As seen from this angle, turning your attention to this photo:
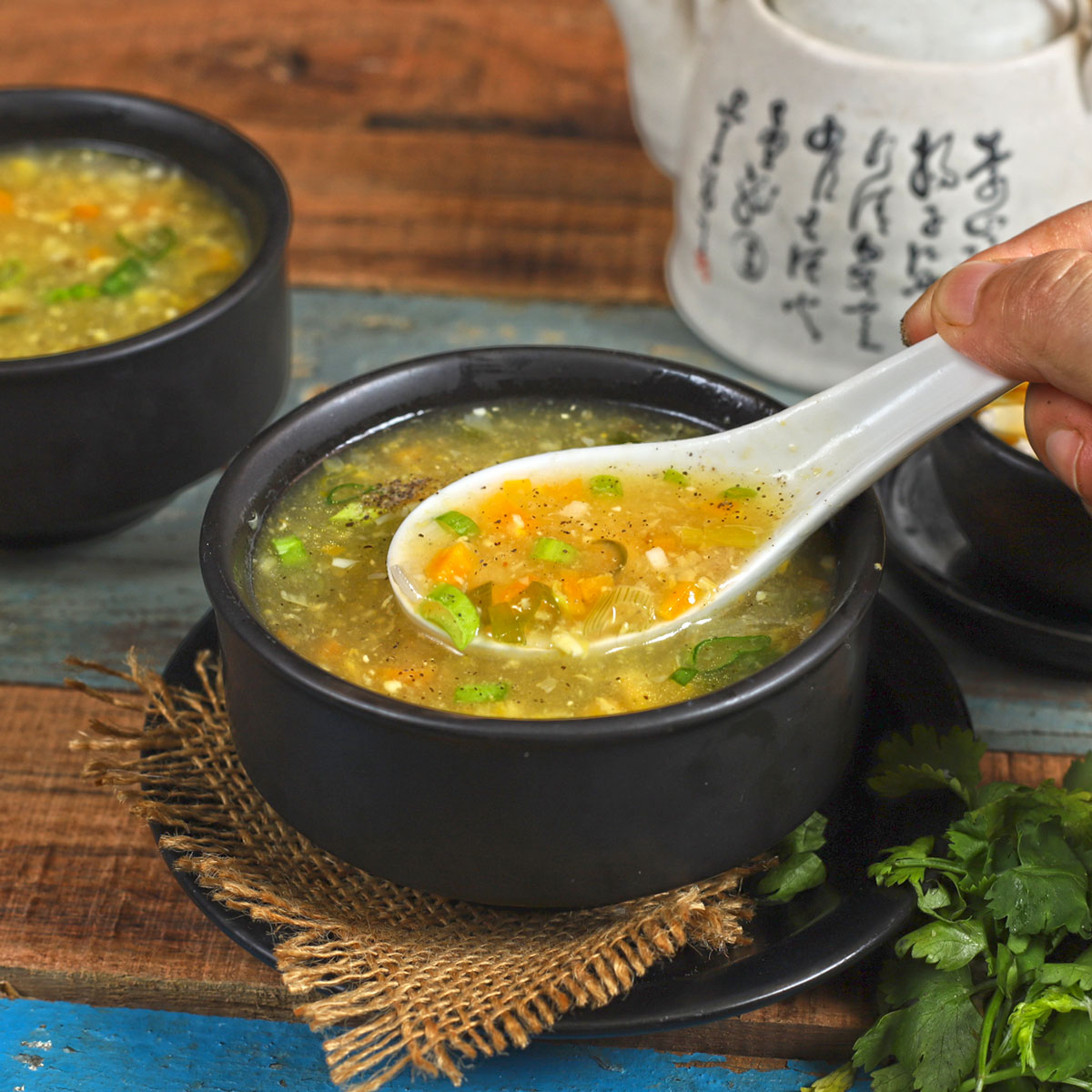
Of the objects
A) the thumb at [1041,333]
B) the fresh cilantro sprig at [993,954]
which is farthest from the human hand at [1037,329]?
the fresh cilantro sprig at [993,954]

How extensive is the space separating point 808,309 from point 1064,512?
0.71 metres

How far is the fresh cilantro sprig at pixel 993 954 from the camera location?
4.23ft

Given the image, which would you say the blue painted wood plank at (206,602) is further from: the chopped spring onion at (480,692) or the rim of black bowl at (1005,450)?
the chopped spring onion at (480,692)

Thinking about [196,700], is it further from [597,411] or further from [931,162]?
[931,162]

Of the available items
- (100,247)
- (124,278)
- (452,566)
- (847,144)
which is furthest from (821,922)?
(100,247)

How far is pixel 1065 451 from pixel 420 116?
1846mm

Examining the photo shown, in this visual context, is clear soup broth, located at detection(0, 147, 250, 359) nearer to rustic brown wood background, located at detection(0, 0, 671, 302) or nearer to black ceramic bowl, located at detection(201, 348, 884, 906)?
rustic brown wood background, located at detection(0, 0, 671, 302)

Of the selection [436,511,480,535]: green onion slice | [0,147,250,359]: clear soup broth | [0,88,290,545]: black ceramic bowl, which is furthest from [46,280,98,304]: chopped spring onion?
[436,511,480,535]: green onion slice

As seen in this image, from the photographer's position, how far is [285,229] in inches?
78.0

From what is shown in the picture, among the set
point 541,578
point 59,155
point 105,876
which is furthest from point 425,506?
point 59,155

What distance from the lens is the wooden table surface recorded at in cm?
148

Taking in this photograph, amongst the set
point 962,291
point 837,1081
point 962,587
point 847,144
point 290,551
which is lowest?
point 837,1081

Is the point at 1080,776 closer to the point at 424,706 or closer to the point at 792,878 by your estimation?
the point at 792,878

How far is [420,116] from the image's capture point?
2963 mm
